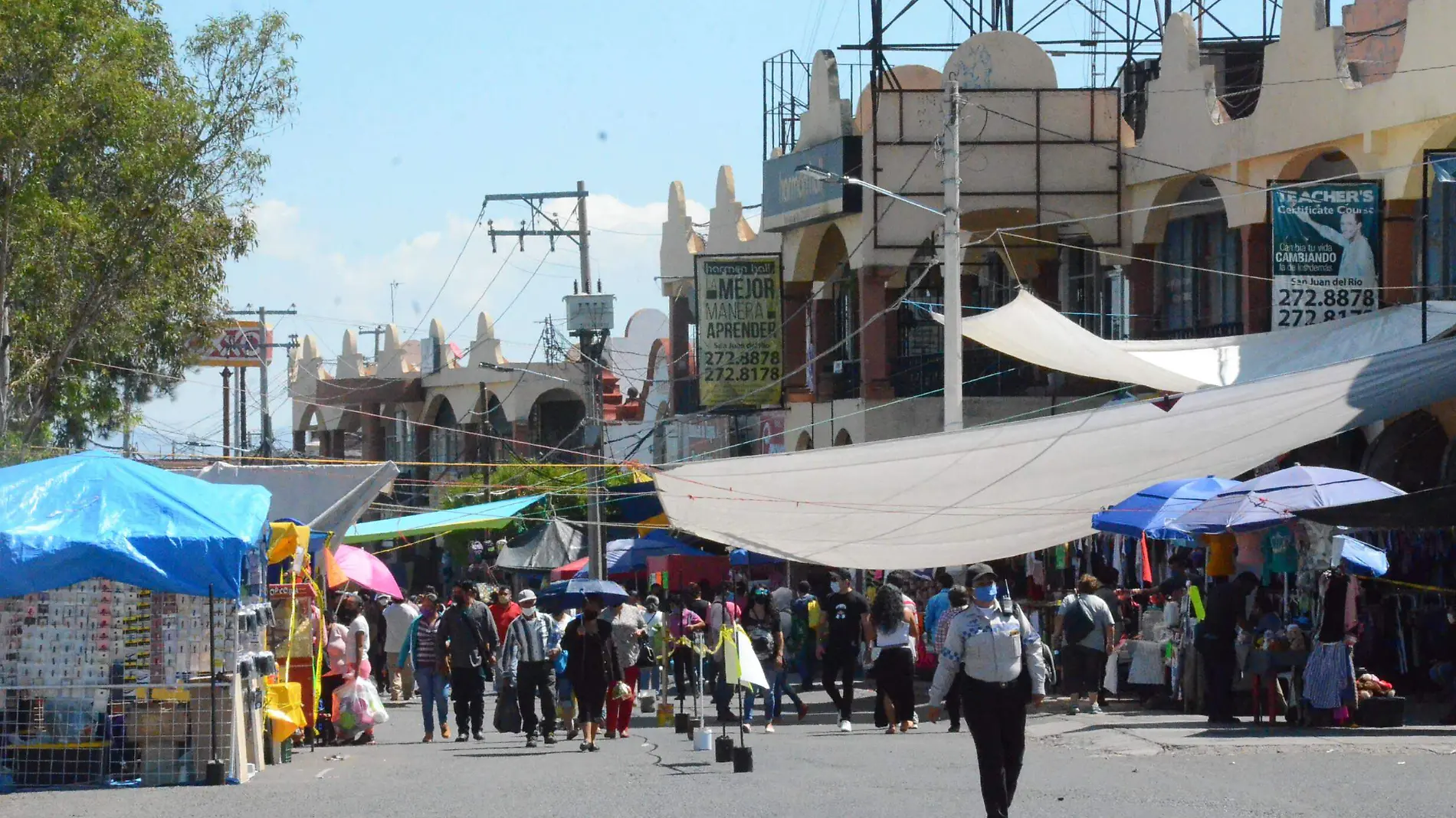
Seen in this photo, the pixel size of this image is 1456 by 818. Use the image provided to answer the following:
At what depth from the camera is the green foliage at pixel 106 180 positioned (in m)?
24.4

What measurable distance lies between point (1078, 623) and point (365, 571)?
10790 millimetres

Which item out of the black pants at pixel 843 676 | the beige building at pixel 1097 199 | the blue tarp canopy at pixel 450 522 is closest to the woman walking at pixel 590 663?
the black pants at pixel 843 676

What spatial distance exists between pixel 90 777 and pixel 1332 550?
10.9m

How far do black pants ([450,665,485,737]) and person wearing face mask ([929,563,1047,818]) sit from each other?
9.24 meters

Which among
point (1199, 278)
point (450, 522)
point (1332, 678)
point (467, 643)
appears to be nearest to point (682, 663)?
point (467, 643)

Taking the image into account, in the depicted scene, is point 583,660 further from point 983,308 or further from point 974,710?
point 983,308

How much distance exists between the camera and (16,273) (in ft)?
83.9

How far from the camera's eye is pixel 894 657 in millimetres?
18578

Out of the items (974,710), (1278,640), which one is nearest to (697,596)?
(1278,640)

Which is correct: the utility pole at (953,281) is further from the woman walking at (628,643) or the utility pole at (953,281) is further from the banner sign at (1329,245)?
the woman walking at (628,643)

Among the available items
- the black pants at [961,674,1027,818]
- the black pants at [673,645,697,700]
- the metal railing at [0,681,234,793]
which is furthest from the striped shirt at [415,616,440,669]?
the black pants at [961,674,1027,818]

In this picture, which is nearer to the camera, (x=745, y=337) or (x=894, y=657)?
(x=894, y=657)

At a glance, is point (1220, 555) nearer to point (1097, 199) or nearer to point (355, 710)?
point (355, 710)

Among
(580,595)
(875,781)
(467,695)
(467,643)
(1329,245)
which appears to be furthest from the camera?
(580,595)
